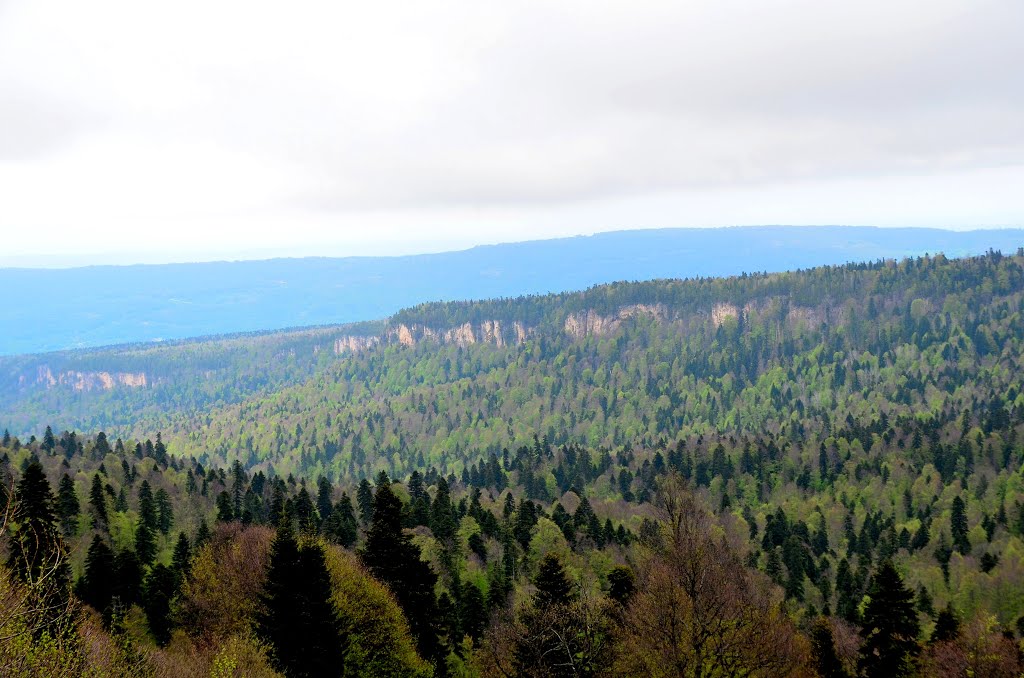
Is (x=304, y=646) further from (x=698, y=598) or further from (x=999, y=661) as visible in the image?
(x=999, y=661)

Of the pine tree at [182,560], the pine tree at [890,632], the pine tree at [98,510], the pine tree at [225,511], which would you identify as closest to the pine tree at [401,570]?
the pine tree at [182,560]

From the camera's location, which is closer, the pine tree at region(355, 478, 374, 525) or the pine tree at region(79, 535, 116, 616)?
the pine tree at region(79, 535, 116, 616)

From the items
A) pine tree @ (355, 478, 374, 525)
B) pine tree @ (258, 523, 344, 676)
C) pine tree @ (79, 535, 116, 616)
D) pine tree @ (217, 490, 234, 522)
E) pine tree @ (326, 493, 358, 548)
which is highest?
pine tree @ (258, 523, 344, 676)

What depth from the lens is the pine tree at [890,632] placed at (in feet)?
148

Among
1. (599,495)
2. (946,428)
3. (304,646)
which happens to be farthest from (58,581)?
(946,428)

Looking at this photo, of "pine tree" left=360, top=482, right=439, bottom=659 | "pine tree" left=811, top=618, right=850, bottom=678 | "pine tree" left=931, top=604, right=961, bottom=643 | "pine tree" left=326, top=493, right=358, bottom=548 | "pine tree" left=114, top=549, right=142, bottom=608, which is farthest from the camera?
"pine tree" left=326, top=493, right=358, bottom=548

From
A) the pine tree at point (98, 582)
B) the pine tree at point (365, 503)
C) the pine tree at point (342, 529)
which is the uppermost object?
the pine tree at point (98, 582)

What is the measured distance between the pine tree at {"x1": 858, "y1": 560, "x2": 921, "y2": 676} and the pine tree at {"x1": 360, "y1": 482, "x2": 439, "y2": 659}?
23.1 metres

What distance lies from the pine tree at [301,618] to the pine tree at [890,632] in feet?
91.0

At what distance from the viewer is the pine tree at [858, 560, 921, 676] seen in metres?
45.0

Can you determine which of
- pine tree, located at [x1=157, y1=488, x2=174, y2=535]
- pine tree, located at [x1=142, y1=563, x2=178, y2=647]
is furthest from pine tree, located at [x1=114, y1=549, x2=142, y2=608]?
pine tree, located at [x1=157, y1=488, x2=174, y2=535]

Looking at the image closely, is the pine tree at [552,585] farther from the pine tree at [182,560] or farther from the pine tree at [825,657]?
the pine tree at [182,560]

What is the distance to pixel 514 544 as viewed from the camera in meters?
84.5

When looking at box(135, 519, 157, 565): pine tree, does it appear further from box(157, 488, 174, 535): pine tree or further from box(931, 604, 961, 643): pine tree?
box(931, 604, 961, 643): pine tree
